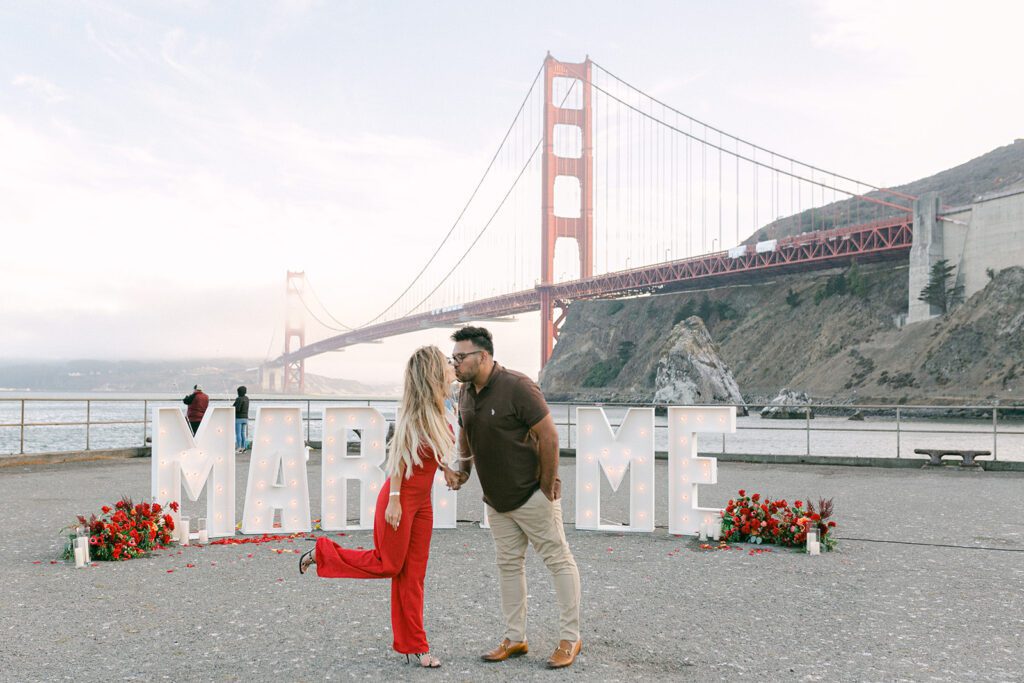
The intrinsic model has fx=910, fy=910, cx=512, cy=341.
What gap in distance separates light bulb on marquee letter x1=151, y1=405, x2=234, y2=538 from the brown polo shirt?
4143 millimetres

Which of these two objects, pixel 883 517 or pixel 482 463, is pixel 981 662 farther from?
pixel 883 517

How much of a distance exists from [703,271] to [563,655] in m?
58.4

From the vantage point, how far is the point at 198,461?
25.5ft

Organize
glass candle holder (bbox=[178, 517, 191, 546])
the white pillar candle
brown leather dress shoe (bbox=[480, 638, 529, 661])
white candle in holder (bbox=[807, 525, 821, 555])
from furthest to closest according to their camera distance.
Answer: glass candle holder (bbox=[178, 517, 191, 546]), white candle in holder (bbox=[807, 525, 821, 555]), the white pillar candle, brown leather dress shoe (bbox=[480, 638, 529, 661])

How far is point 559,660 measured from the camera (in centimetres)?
416

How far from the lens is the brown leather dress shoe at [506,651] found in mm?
4262

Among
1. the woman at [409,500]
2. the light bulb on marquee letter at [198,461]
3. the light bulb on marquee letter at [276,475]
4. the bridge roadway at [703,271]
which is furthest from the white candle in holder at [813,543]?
the bridge roadway at [703,271]

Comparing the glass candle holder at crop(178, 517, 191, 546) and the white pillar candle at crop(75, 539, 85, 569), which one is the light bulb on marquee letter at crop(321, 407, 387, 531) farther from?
the white pillar candle at crop(75, 539, 85, 569)

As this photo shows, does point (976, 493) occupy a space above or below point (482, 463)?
below

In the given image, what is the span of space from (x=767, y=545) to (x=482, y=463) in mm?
4041

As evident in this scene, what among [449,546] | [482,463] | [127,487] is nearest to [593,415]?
[449,546]

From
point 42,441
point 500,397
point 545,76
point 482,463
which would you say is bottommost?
point 42,441

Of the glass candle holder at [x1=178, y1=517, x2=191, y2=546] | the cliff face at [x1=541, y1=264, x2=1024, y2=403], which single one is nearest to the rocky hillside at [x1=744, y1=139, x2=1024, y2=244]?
the cliff face at [x1=541, y1=264, x2=1024, y2=403]

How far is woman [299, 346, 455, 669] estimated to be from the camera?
4.03 metres
